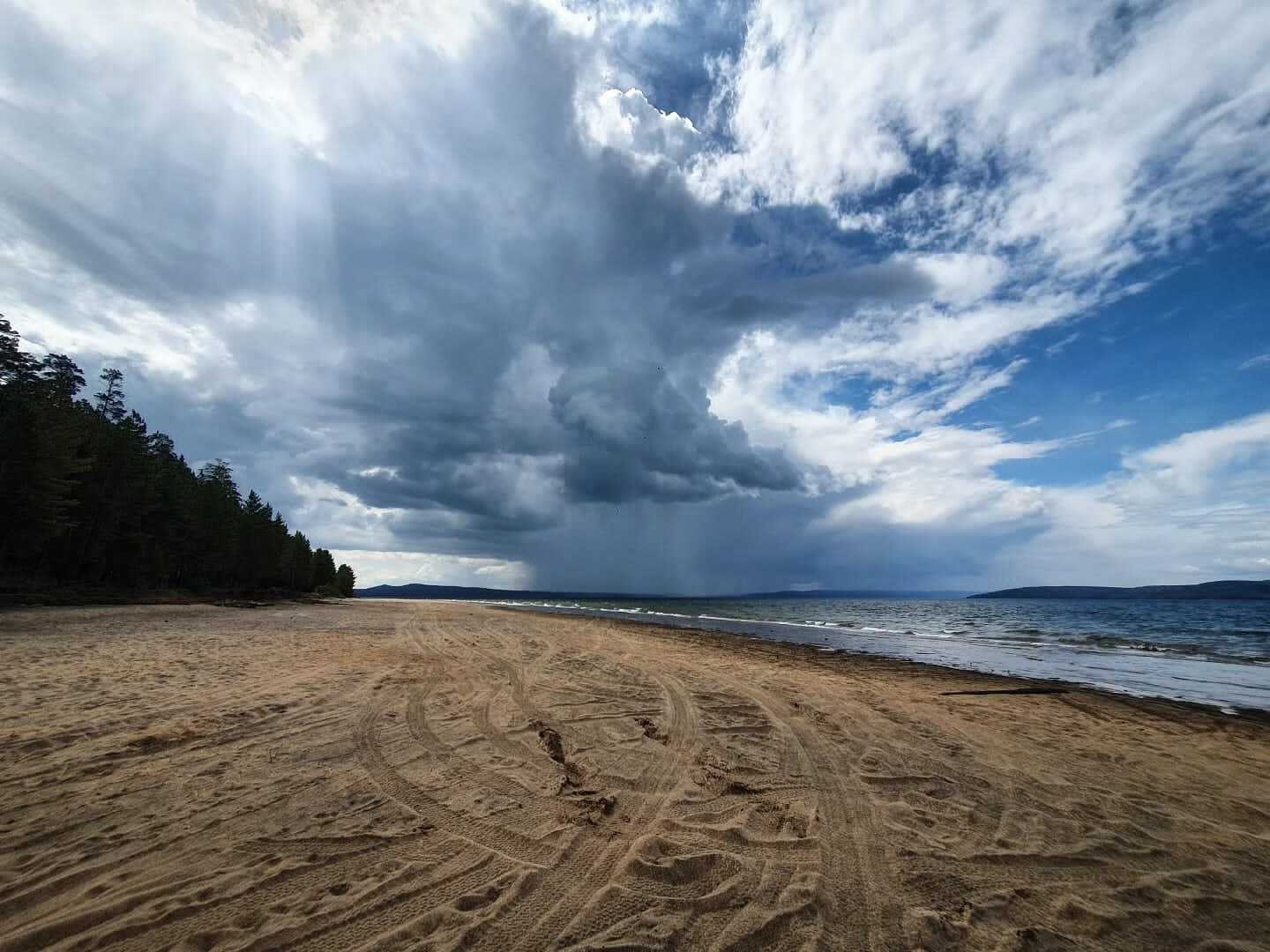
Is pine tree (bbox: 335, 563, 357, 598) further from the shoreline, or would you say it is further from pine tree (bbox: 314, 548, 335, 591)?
the shoreline

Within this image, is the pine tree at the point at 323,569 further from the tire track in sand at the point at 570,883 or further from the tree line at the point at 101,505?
the tire track in sand at the point at 570,883

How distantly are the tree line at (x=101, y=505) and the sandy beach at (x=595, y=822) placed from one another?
27.8 metres

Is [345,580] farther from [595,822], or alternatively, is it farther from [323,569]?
[595,822]

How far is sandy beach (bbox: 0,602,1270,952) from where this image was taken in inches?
140

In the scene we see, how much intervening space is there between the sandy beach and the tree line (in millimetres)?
27841

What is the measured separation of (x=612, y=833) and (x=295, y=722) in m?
5.59

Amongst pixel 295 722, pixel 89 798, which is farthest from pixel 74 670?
pixel 89 798

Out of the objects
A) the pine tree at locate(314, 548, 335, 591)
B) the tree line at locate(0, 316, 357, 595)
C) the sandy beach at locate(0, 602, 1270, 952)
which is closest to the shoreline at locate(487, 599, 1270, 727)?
the sandy beach at locate(0, 602, 1270, 952)

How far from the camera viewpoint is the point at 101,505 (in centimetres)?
3738

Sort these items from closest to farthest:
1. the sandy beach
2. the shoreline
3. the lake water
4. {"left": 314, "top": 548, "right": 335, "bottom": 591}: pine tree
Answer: the sandy beach, the shoreline, the lake water, {"left": 314, "top": 548, "right": 335, "bottom": 591}: pine tree

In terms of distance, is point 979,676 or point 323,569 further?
point 323,569

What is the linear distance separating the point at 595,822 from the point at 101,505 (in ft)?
165

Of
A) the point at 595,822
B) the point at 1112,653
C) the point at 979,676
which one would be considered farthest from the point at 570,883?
the point at 1112,653

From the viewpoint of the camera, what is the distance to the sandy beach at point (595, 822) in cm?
356
